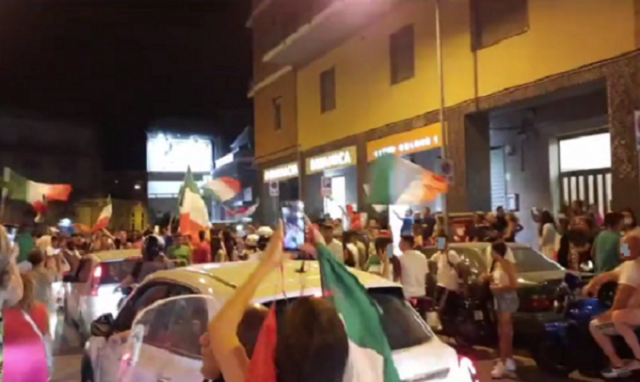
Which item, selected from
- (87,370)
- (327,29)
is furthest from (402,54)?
(87,370)

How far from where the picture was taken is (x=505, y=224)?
51.6 ft

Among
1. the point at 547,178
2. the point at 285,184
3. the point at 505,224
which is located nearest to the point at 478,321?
the point at 505,224

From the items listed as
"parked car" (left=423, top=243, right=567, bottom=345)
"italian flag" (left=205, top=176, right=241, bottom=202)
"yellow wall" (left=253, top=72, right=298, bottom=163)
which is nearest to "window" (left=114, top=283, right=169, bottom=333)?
"parked car" (left=423, top=243, right=567, bottom=345)

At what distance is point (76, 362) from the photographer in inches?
484

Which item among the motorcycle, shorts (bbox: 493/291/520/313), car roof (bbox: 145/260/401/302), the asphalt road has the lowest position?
the asphalt road

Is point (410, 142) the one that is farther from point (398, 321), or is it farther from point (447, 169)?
point (398, 321)

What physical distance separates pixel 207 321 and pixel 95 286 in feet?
28.0

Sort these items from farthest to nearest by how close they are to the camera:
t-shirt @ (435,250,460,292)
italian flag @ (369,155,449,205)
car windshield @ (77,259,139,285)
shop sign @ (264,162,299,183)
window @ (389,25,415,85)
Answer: shop sign @ (264,162,299,183), window @ (389,25,415,85), italian flag @ (369,155,449,205), car windshield @ (77,259,139,285), t-shirt @ (435,250,460,292)

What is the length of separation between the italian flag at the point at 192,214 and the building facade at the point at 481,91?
20.9 feet

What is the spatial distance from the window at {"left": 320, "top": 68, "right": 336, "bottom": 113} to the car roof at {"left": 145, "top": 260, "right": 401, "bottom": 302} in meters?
21.3

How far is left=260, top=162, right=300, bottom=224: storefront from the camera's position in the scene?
3111 centimetres

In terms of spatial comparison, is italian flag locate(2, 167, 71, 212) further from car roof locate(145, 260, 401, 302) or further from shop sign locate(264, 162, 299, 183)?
car roof locate(145, 260, 401, 302)

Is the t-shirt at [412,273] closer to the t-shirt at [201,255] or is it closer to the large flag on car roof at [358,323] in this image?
the t-shirt at [201,255]

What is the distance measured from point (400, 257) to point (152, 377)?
6.93 metres
